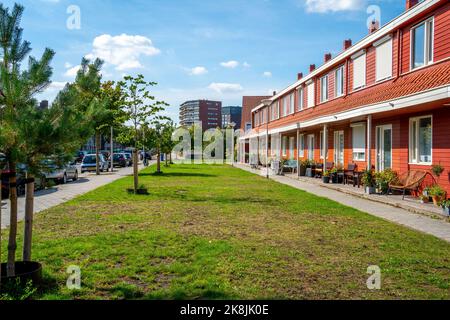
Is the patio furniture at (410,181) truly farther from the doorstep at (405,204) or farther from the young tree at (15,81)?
the young tree at (15,81)

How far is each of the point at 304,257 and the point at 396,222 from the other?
4.16 m

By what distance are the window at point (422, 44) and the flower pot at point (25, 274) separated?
12983mm

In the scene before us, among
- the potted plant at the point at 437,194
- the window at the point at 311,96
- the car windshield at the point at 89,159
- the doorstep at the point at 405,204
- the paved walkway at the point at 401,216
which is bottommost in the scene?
the paved walkway at the point at 401,216

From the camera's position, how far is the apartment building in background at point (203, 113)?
15538cm

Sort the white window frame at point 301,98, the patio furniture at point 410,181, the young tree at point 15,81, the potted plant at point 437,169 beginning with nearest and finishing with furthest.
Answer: the young tree at point 15,81, the potted plant at point 437,169, the patio furniture at point 410,181, the white window frame at point 301,98

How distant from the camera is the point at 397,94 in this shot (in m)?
13.2

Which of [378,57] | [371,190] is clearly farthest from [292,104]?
[371,190]

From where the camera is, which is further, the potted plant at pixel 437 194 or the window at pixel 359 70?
the window at pixel 359 70

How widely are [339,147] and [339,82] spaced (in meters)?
3.45

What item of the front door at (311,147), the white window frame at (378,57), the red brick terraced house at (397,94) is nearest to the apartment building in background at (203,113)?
the front door at (311,147)

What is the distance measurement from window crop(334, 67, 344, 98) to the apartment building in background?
5120 inches
